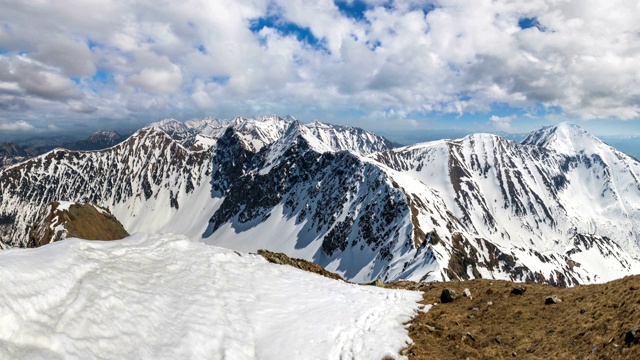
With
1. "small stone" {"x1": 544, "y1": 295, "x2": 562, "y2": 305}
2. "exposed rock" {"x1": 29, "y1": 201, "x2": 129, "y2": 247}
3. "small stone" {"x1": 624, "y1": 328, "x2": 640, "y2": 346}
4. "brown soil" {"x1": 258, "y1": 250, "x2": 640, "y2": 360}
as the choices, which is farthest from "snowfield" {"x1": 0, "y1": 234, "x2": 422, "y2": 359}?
"exposed rock" {"x1": 29, "y1": 201, "x2": 129, "y2": 247}

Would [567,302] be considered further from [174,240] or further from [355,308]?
[174,240]

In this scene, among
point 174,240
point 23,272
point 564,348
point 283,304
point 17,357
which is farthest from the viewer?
point 174,240

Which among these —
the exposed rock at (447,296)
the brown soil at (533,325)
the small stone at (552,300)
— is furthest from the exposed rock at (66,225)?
the small stone at (552,300)

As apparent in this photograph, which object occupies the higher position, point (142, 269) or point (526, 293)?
point (526, 293)

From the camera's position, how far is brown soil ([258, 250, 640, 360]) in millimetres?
14358

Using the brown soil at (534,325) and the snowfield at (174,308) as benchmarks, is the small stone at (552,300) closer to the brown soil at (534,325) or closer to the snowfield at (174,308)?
the brown soil at (534,325)

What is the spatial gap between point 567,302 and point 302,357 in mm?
16076

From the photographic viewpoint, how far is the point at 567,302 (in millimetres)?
19375

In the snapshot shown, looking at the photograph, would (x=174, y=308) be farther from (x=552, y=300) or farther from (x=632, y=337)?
(x=552, y=300)

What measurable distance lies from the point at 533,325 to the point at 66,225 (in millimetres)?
207780

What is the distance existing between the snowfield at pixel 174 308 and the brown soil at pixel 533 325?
1.80m

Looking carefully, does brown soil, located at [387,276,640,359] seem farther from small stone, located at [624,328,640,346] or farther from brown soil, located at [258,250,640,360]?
small stone, located at [624,328,640,346]

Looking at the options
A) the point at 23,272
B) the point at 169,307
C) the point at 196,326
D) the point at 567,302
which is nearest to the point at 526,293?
the point at 567,302

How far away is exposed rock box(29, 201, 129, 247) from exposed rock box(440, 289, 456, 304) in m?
191
